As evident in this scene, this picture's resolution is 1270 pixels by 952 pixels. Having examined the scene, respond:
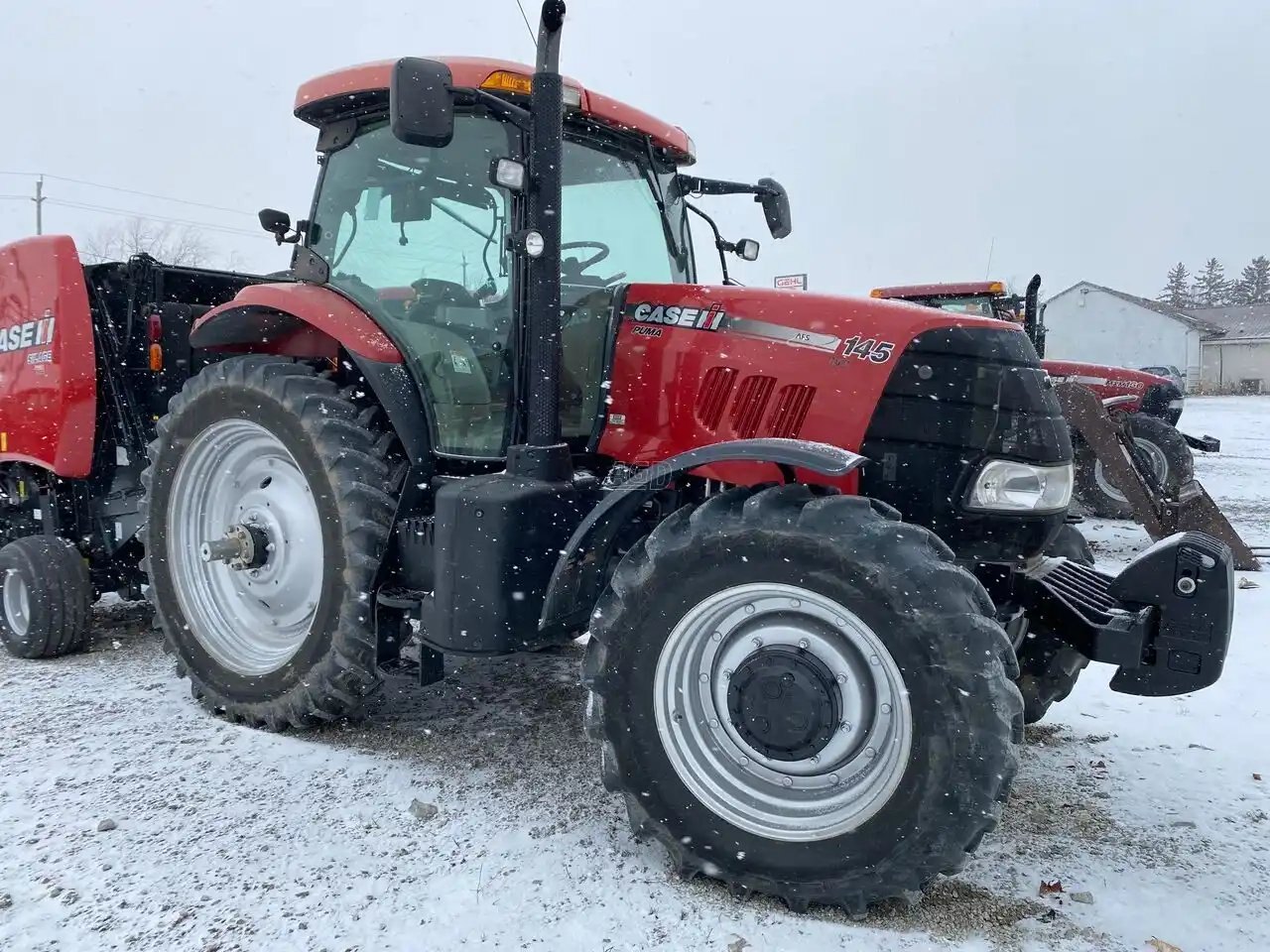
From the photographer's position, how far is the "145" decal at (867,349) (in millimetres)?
2727

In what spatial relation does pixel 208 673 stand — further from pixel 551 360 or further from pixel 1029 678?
pixel 1029 678

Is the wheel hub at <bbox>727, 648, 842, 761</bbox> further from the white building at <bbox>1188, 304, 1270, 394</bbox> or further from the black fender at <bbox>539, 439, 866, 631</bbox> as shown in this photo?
the white building at <bbox>1188, 304, 1270, 394</bbox>

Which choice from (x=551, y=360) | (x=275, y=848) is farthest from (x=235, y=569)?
(x=551, y=360)

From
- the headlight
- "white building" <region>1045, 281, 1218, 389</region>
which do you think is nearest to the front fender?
the headlight

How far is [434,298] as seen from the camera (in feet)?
10.7

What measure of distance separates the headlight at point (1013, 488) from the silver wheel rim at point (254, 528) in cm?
237

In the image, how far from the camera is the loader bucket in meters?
6.57

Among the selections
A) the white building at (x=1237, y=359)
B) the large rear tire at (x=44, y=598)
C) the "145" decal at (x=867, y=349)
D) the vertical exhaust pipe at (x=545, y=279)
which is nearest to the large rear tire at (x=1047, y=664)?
the "145" decal at (x=867, y=349)

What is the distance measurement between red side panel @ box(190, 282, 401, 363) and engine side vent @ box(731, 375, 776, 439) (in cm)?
126

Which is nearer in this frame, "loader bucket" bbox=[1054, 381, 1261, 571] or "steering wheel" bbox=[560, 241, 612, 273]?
"steering wheel" bbox=[560, 241, 612, 273]

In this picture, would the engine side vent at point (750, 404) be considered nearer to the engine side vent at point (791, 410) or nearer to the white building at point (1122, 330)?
the engine side vent at point (791, 410)

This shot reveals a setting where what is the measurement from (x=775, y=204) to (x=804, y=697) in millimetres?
2543

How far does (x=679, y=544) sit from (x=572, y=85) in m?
1.77

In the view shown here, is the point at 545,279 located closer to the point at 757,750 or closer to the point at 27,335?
the point at 757,750
